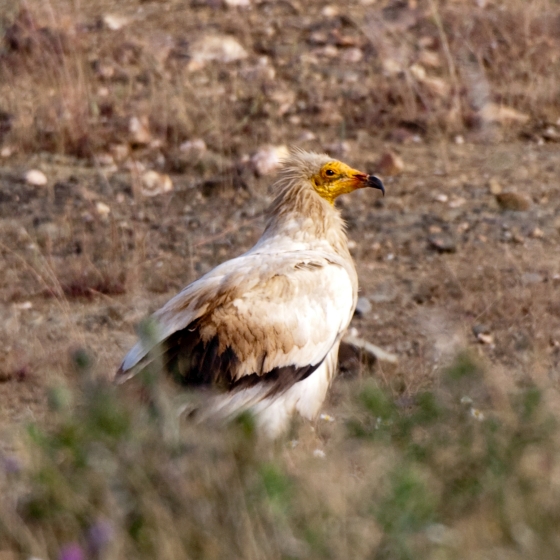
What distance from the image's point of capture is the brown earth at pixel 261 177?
5.78 meters

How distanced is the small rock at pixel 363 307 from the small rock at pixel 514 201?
1.35 metres

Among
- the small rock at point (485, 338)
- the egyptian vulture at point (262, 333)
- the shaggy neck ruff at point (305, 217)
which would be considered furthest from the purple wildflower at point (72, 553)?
the small rock at point (485, 338)

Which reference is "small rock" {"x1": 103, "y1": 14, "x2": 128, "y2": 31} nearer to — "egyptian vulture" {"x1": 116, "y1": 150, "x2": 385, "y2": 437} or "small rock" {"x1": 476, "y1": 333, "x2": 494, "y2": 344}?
"small rock" {"x1": 476, "y1": 333, "x2": 494, "y2": 344}

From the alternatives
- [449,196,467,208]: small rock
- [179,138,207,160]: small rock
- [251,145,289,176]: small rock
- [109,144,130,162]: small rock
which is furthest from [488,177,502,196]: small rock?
[109,144,130,162]: small rock

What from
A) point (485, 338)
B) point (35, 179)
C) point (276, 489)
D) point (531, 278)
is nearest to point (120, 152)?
point (35, 179)

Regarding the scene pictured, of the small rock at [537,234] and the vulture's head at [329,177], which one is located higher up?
the vulture's head at [329,177]

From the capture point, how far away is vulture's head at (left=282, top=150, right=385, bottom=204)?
504cm

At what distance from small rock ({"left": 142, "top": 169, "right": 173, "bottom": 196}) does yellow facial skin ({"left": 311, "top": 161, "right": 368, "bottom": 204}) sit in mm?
2450

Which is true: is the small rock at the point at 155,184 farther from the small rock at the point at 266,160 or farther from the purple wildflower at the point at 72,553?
the purple wildflower at the point at 72,553

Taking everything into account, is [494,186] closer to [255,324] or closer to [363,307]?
[363,307]

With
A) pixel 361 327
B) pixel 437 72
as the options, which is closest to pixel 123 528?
pixel 361 327

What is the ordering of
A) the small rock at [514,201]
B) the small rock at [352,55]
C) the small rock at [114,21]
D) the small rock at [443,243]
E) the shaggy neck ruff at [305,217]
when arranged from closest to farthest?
the shaggy neck ruff at [305,217], the small rock at [443,243], the small rock at [514,201], the small rock at [352,55], the small rock at [114,21]

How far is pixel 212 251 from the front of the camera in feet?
21.8

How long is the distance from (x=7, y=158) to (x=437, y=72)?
317 cm
